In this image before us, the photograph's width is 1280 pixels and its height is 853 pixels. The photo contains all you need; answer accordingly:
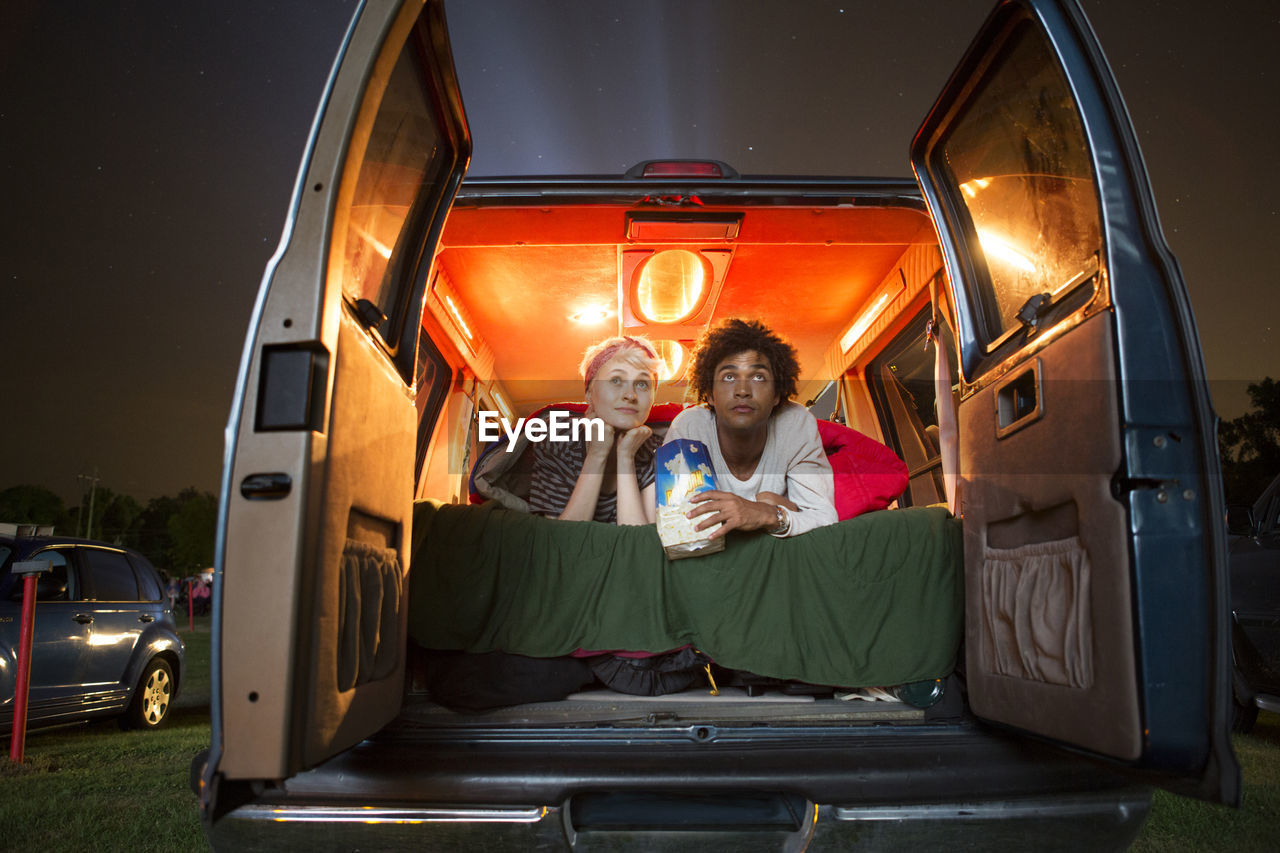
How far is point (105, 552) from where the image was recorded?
688cm

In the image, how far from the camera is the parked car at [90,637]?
5586 mm

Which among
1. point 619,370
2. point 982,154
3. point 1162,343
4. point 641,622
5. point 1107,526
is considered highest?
point 982,154

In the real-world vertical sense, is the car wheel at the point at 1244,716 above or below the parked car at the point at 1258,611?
below

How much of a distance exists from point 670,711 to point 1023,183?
5.65 ft

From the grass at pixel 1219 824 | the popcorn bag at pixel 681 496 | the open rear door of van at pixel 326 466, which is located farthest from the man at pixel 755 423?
the grass at pixel 1219 824

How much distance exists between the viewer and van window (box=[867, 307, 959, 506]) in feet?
13.9

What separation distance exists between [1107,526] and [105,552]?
306 inches

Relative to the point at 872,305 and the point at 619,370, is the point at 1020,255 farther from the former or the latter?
the point at 872,305

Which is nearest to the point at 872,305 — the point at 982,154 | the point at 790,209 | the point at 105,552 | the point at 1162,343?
the point at 790,209

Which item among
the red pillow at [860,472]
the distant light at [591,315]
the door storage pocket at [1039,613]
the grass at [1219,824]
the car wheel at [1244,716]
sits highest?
the distant light at [591,315]

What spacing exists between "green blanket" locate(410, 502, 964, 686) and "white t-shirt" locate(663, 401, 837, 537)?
49 cm

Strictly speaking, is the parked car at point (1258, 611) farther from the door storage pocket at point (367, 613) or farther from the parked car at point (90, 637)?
the parked car at point (90, 637)

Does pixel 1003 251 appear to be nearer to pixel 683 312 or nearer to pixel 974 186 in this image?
pixel 974 186

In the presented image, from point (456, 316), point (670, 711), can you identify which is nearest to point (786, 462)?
point (670, 711)
